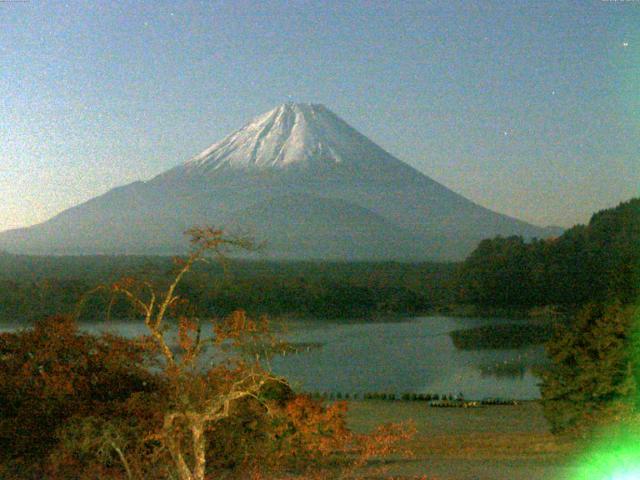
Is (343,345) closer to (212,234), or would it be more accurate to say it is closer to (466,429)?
(466,429)

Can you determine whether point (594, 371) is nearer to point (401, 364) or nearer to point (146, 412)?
point (146, 412)

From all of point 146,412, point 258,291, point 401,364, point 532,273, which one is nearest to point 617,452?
point 146,412

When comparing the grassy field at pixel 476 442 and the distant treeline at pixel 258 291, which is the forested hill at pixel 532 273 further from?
the grassy field at pixel 476 442

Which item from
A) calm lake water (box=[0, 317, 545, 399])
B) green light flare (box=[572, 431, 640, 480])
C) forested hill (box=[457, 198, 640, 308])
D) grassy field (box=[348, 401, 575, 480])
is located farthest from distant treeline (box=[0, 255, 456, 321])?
green light flare (box=[572, 431, 640, 480])

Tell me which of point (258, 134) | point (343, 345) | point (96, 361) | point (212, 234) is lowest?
point (343, 345)

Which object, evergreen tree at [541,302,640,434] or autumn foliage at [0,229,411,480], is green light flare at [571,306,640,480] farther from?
autumn foliage at [0,229,411,480]

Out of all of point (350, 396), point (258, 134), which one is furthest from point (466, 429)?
point (258, 134)
